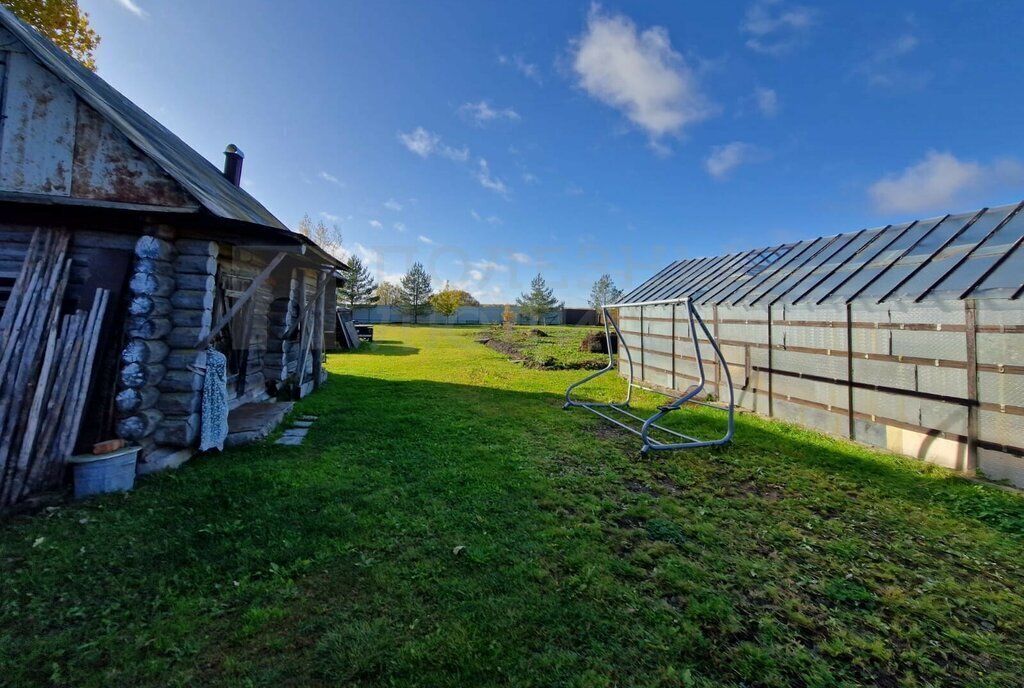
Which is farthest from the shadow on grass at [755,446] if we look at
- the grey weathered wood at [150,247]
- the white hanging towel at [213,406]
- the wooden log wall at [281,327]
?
the grey weathered wood at [150,247]

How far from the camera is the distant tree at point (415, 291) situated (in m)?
45.2

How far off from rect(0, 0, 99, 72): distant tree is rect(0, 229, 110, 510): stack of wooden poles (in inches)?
466

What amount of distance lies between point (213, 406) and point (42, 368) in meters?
1.46

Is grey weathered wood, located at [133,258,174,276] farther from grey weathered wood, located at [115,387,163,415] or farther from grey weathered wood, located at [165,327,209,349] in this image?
grey weathered wood, located at [115,387,163,415]

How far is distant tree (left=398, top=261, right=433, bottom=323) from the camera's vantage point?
1778 inches

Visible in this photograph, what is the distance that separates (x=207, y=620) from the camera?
2.43m

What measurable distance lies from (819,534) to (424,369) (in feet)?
36.3

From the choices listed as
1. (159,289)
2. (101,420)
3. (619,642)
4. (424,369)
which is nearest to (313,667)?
(619,642)

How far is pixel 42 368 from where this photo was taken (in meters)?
3.88

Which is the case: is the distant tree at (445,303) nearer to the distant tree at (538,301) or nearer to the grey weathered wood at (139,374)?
the distant tree at (538,301)

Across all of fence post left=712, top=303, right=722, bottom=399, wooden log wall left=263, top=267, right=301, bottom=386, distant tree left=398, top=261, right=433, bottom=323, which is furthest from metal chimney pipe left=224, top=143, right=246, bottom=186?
distant tree left=398, top=261, right=433, bottom=323

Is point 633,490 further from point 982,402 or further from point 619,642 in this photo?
point 982,402

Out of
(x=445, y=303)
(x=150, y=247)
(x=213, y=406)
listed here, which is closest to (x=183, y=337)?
(x=213, y=406)

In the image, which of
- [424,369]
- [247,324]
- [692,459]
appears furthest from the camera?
[424,369]
